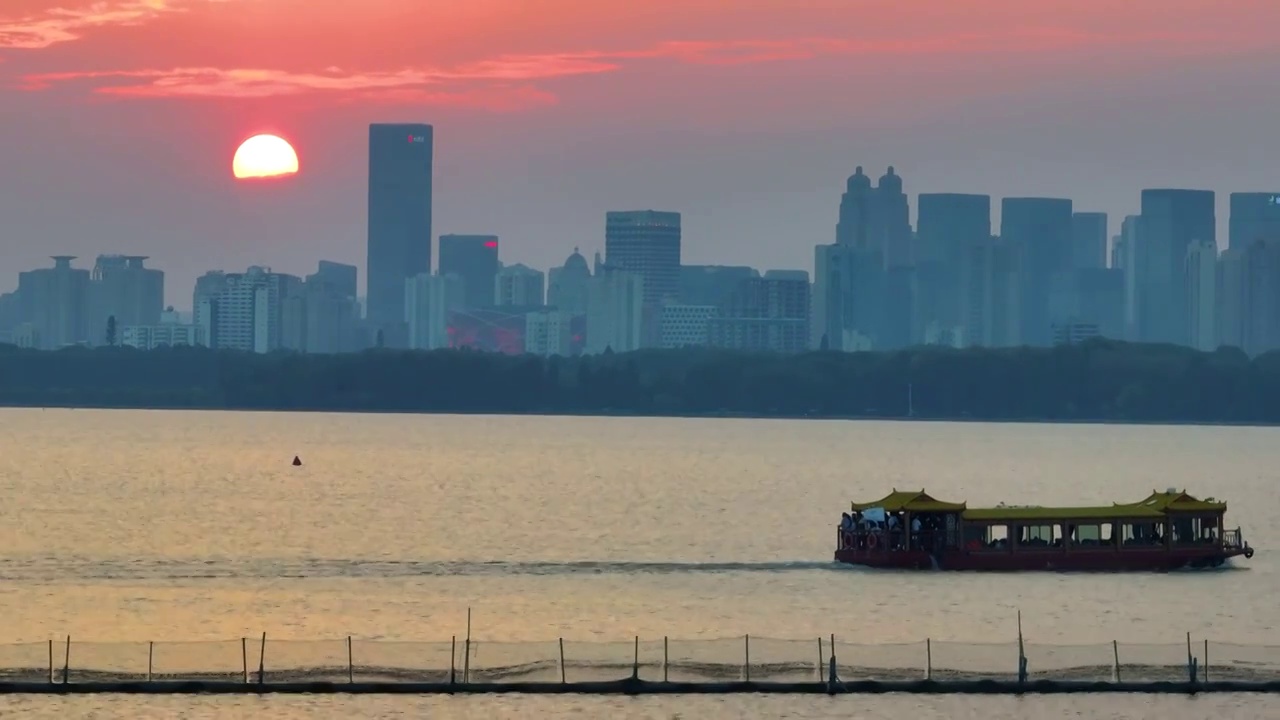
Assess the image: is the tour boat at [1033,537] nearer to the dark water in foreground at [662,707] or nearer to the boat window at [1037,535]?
the boat window at [1037,535]

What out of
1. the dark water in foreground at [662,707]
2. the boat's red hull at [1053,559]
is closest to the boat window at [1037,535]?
the boat's red hull at [1053,559]

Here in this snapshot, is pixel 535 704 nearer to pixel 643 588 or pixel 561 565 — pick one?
pixel 643 588

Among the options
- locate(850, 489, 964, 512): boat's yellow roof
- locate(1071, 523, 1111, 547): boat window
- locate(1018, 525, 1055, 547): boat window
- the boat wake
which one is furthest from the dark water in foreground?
locate(1071, 523, 1111, 547): boat window

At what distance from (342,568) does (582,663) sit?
46.7m

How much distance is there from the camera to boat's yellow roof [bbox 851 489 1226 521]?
11475 centimetres

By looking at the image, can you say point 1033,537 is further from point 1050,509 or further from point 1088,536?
point 1088,536

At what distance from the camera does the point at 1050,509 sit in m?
117

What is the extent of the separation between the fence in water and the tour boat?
3399 centimetres

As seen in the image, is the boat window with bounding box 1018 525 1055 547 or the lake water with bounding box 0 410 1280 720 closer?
the lake water with bounding box 0 410 1280 720

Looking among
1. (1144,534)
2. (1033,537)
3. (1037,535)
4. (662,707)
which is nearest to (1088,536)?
(1037,535)

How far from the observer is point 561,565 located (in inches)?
4692

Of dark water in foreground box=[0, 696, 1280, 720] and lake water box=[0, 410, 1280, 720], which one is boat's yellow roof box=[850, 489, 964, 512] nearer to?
lake water box=[0, 410, 1280, 720]

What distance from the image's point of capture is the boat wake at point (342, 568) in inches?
4427

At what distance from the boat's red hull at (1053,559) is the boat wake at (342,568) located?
133 inches
